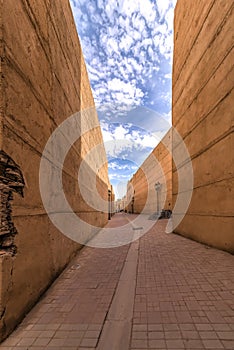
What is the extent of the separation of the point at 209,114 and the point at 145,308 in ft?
17.5

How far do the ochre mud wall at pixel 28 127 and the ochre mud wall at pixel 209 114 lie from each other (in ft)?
13.4

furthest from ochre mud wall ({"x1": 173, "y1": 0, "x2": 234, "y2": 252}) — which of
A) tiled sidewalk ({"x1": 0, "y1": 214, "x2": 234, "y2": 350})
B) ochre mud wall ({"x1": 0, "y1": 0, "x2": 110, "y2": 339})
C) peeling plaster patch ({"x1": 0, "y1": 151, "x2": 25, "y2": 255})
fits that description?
peeling plaster patch ({"x1": 0, "y1": 151, "x2": 25, "y2": 255})

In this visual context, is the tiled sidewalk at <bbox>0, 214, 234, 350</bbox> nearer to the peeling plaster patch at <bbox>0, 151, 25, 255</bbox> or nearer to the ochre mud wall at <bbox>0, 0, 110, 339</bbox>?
the ochre mud wall at <bbox>0, 0, 110, 339</bbox>

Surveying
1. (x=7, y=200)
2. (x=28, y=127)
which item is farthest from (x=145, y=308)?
(x=28, y=127)

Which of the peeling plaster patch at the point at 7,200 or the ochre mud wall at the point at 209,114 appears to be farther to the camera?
the ochre mud wall at the point at 209,114

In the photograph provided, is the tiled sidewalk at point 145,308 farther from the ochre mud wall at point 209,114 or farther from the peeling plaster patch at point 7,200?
the ochre mud wall at point 209,114

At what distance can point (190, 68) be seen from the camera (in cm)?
682

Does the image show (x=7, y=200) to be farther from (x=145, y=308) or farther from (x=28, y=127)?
(x=145, y=308)

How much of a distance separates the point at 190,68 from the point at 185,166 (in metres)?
3.66

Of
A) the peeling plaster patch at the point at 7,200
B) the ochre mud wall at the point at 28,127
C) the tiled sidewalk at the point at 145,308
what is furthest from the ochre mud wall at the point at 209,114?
the peeling plaster patch at the point at 7,200

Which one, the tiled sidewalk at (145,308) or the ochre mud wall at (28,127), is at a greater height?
the ochre mud wall at (28,127)

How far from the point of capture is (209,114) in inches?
217

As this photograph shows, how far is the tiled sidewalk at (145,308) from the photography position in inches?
72.1

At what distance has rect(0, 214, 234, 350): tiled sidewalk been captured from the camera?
6.00 feet
